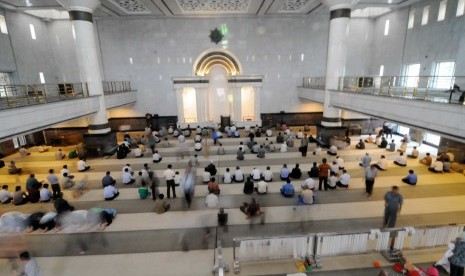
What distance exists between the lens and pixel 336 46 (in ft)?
46.9

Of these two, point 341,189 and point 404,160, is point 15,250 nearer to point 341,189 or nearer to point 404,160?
point 341,189

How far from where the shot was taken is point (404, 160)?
39.1 feet

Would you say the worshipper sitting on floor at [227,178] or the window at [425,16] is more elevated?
the window at [425,16]

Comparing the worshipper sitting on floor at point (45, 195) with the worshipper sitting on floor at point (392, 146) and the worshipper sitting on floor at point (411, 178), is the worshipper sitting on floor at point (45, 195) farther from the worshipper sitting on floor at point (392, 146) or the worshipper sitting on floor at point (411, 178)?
the worshipper sitting on floor at point (392, 146)

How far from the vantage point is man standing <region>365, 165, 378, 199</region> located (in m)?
8.95

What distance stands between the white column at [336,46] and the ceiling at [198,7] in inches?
117

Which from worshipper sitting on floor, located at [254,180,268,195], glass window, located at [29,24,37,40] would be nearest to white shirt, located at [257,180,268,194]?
worshipper sitting on floor, located at [254,180,268,195]

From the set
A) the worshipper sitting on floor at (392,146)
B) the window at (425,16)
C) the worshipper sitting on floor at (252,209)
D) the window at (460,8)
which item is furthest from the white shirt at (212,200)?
the window at (425,16)

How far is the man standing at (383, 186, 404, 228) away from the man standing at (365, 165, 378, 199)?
230 cm

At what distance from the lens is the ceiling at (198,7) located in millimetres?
15773

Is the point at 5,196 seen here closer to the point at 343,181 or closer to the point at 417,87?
the point at 343,181

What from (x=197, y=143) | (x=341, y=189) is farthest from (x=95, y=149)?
(x=341, y=189)

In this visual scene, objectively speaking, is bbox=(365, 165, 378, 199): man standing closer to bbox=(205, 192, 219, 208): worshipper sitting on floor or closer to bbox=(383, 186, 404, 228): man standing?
bbox=(383, 186, 404, 228): man standing

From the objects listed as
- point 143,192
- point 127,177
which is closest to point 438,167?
point 143,192
